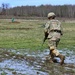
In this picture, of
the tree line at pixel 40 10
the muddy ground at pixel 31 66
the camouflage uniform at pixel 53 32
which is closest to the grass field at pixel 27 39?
the muddy ground at pixel 31 66

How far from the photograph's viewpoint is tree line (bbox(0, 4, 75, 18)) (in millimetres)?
148725

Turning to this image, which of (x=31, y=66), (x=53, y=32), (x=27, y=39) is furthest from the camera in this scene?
(x=27, y=39)

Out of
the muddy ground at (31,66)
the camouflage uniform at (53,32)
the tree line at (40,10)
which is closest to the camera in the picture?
the muddy ground at (31,66)

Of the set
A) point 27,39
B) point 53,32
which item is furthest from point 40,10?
point 53,32

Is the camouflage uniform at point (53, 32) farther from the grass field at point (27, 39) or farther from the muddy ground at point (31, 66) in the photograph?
the grass field at point (27, 39)

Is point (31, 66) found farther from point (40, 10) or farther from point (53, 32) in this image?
point (40, 10)

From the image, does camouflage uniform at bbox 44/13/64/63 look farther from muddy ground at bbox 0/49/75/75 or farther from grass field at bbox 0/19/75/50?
grass field at bbox 0/19/75/50

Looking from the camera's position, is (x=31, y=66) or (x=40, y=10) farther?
(x=40, y=10)

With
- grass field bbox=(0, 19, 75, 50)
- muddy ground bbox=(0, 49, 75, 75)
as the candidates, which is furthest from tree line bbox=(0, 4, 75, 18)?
muddy ground bbox=(0, 49, 75, 75)

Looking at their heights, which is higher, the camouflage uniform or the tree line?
the camouflage uniform

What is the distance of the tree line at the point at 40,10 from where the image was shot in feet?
488

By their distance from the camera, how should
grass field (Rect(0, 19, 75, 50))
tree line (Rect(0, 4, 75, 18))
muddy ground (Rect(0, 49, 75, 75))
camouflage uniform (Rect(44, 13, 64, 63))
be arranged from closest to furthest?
muddy ground (Rect(0, 49, 75, 75)), camouflage uniform (Rect(44, 13, 64, 63)), grass field (Rect(0, 19, 75, 50)), tree line (Rect(0, 4, 75, 18))

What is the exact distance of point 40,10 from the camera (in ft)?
505

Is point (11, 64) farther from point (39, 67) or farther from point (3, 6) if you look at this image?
point (3, 6)
